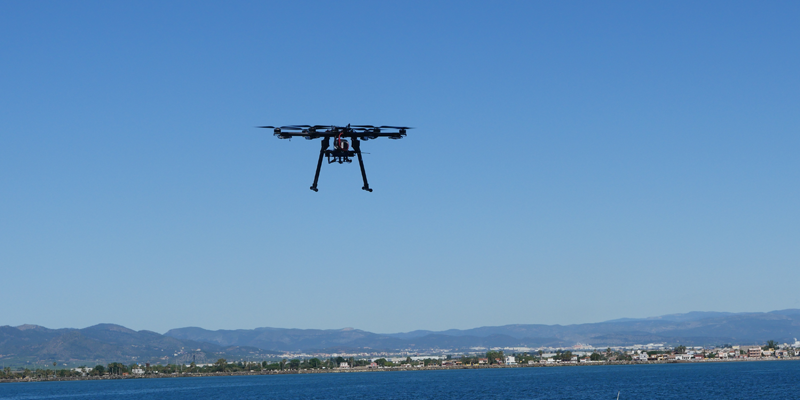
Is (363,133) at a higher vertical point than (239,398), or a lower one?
higher

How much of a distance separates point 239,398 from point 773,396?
370 feet

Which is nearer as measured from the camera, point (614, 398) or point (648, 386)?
point (614, 398)

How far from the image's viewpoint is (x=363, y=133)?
50.8 m

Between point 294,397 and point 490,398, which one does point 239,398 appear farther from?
point 490,398

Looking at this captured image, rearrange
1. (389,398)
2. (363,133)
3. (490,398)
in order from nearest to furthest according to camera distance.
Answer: (363,133), (490,398), (389,398)

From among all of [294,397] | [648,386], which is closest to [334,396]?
[294,397]

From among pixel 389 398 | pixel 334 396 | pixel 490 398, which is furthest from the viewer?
pixel 334 396

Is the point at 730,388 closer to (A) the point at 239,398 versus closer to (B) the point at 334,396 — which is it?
(B) the point at 334,396

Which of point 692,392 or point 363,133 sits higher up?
point 363,133

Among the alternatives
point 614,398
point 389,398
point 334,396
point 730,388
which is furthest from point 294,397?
point 730,388

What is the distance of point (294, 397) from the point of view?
626 ft

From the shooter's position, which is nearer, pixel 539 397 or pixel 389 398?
pixel 539 397

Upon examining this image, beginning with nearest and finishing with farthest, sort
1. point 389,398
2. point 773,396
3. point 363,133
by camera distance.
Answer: point 363,133 → point 773,396 → point 389,398

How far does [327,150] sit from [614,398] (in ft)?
374
